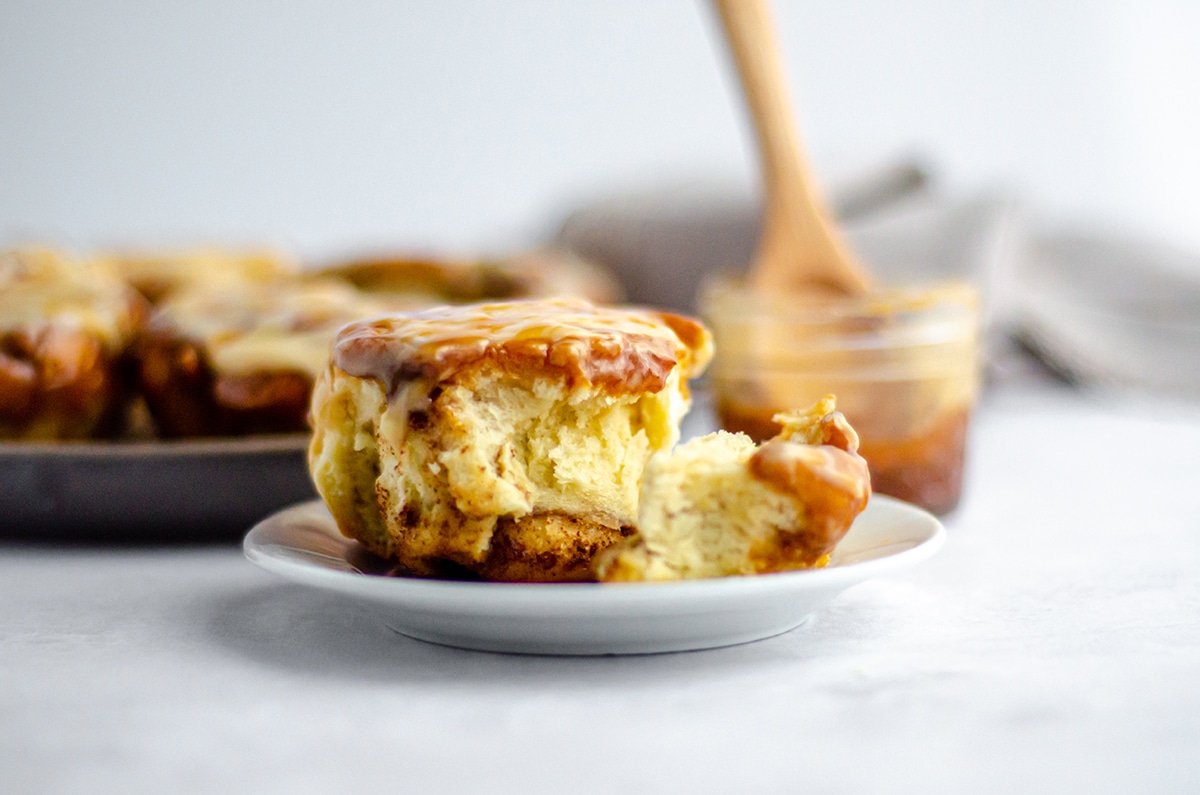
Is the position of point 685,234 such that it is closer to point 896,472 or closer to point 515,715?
point 896,472

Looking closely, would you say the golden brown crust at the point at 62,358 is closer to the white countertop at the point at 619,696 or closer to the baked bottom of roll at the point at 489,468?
the white countertop at the point at 619,696

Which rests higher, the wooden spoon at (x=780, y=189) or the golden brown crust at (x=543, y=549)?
the wooden spoon at (x=780, y=189)

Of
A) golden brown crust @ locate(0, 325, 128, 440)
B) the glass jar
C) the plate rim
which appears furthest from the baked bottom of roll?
golden brown crust @ locate(0, 325, 128, 440)

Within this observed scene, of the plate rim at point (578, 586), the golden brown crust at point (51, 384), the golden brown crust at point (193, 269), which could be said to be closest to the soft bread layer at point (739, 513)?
the plate rim at point (578, 586)

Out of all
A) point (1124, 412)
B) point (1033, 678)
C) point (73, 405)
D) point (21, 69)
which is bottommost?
point (1124, 412)


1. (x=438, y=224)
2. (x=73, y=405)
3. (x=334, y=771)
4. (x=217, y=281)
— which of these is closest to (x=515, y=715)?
(x=334, y=771)

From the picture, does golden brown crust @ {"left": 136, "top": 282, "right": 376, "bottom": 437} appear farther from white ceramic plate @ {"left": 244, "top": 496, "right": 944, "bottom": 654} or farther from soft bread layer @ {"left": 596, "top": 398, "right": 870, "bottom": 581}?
soft bread layer @ {"left": 596, "top": 398, "right": 870, "bottom": 581}
